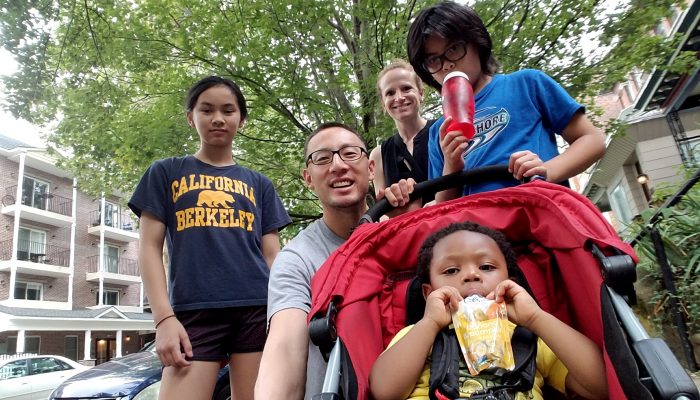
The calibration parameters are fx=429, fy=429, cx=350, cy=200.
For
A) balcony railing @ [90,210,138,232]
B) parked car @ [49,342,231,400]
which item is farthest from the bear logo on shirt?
balcony railing @ [90,210,138,232]

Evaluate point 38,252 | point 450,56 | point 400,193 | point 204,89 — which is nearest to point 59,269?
point 38,252

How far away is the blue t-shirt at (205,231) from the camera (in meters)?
2.16

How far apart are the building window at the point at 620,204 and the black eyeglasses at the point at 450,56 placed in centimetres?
1335

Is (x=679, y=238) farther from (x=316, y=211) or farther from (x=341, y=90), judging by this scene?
(x=316, y=211)

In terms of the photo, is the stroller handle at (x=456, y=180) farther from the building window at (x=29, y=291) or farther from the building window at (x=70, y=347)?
the building window at (x=29, y=291)

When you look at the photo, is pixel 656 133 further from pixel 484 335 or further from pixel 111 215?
pixel 111 215

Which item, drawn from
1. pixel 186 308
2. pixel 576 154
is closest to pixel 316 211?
pixel 186 308

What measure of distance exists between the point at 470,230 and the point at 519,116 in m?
0.61

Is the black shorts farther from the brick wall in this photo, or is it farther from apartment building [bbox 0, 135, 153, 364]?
the brick wall

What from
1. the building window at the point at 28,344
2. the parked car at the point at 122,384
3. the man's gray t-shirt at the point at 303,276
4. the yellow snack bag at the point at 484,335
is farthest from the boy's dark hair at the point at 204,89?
the building window at the point at 28,344

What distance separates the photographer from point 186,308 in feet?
6.93

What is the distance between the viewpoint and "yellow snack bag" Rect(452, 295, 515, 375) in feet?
4.25

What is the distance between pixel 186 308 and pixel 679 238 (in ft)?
16.3

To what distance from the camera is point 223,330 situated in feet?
7.00
